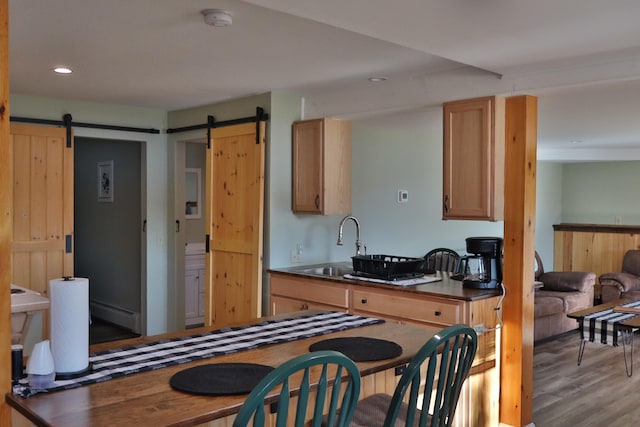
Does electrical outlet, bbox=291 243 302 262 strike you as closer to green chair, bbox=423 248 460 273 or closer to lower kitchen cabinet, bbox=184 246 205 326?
green chair, bbox=423 248 460 273

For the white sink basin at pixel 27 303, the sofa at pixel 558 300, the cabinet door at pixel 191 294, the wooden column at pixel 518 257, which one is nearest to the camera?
the white sink basin at pixel 27 303

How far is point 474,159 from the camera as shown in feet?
11.5

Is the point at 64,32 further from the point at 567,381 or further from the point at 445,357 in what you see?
the point at 567,381

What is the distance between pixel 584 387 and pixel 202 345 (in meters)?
3.54

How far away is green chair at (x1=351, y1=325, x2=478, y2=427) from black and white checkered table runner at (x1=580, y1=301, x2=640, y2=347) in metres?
3.10

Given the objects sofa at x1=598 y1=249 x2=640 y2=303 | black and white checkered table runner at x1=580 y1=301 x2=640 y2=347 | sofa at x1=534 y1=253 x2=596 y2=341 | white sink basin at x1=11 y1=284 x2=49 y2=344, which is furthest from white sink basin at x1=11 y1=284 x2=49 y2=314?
sofa at x1=598 y1=249 x2=640 y2=303

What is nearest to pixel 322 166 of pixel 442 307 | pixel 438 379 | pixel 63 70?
pixel 442 307

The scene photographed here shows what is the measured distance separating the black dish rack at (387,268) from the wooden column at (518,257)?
714mm

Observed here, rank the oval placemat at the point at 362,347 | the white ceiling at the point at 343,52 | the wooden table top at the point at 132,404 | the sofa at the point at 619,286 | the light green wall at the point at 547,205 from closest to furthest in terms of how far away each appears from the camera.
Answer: the wooden table top at the point at 132,404 < the oval placemat at the point at 362,347 < the white ceiling at the point at 343,52 < the sofa at the point at 619,286 < the light green wall at the point at 547,205

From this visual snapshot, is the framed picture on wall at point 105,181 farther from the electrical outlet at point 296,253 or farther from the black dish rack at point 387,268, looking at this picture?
the black dish rack at point 387,268

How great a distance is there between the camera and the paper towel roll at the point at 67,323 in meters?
1.77

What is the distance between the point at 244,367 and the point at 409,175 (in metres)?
4.13

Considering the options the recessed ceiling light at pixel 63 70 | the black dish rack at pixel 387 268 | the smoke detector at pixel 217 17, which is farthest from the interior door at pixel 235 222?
the smoke detector at pixel 217 17

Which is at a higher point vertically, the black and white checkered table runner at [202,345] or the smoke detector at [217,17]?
the smoke detector at [217,17]
